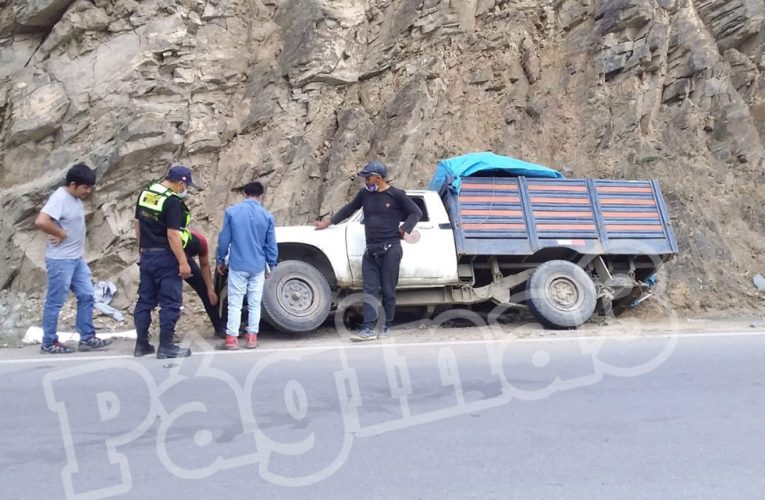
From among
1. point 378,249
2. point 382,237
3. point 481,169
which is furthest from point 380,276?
point 481,169

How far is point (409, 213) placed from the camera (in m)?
7.25

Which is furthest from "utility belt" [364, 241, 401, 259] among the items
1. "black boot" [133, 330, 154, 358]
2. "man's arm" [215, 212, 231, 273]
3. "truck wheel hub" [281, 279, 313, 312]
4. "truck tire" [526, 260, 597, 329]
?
"black boot" [133, 330, 154, 358]

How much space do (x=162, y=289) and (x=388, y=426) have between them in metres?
2.80

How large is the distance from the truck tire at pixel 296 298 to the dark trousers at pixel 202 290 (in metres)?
0.57

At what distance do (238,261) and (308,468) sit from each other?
336cm

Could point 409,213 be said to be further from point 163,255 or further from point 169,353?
point 169,353

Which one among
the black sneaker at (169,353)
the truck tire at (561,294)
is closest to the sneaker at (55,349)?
the black sneaker at (169,353)

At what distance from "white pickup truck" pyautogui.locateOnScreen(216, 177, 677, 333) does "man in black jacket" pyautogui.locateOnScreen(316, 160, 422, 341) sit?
411 mm

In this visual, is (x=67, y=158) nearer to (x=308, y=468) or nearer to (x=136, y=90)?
(x=136, y=90)

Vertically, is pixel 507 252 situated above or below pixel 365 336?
above

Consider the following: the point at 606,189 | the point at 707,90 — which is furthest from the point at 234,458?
the point at 707,90

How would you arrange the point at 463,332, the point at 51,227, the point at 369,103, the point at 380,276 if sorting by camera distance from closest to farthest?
the point at 51,227 < the point at 380,276 < the point at 463,332 < the point at 369,103

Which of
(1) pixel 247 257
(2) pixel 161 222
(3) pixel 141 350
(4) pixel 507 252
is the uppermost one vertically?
(2) pixel 161 222

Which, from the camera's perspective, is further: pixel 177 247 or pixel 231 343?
pixel 231 343
